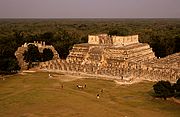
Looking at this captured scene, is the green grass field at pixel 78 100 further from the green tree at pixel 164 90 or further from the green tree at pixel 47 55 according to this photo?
the green tree at pixel 47 55

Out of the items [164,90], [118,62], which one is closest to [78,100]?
[164,90]

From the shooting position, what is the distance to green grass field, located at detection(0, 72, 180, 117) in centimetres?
2700

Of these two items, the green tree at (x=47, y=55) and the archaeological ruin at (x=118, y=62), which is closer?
the archaeological ruin at (x=118, y=62)

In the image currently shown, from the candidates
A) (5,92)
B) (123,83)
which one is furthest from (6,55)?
(123,83)

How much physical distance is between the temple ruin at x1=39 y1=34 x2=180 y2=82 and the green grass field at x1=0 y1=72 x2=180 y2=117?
2.48 metres

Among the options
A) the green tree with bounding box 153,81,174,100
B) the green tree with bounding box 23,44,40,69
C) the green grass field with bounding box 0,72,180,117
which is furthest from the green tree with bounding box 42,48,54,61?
the green tree with bounding box 153,81,174,100

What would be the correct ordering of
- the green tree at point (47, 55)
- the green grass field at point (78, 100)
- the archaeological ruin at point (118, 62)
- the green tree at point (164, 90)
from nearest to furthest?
the green grass field at point (78, 100) < the green tree at point (164, 90) < the archaeological ruin at point (118, 62) < the green tree at point (47, 55)

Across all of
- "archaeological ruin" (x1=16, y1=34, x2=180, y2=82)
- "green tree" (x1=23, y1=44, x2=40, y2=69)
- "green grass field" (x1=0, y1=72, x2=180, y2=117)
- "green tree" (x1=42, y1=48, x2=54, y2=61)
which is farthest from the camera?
"green tree" (x1=42, y1=48, x2=54, y2=61)

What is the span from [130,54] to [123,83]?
6641 millimetres

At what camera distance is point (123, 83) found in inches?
1528

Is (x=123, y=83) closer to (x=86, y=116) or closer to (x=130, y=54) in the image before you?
(x=130, y=54)

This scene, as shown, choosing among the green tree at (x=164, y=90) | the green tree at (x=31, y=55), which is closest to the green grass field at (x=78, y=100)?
the green tree at (x=164, y=90)

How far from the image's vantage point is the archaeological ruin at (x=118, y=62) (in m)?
40.0

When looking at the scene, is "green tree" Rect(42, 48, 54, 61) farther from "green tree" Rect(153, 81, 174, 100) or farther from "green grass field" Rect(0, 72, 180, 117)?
"green tree" Rect(153, 81, 174, 100)
